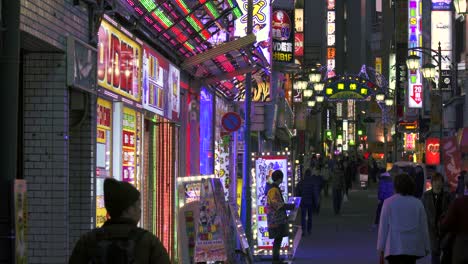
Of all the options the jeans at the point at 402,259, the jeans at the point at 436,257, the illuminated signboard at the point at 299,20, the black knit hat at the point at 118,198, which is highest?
the illuminated signboard at the point at 299,20

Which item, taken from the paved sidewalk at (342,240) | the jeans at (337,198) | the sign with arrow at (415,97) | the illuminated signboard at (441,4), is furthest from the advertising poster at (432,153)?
the sign with arrow at (415,97)

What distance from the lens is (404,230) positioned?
11.1 meters

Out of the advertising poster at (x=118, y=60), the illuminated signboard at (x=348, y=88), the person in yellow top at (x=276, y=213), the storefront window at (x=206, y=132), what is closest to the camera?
the advertising poster at (x=118, y=60)

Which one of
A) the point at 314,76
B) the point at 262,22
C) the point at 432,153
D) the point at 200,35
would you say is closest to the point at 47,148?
the point at 200,35

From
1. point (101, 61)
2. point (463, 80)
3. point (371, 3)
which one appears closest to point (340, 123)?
point (371, 3)

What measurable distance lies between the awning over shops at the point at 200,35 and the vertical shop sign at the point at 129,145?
125 cm

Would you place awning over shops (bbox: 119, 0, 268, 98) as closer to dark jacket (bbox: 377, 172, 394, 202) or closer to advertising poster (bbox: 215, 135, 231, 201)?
advertising poster (bbox: 215, 135, 231, 201)

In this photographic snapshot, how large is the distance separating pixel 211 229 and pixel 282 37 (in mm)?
24105

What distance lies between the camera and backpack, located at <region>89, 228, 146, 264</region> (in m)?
5.30

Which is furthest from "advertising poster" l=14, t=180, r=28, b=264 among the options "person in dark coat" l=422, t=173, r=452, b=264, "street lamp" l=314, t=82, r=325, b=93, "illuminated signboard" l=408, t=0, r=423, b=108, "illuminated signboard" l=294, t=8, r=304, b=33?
"illuminated signboard" l=408, t=0, r=423, b=108

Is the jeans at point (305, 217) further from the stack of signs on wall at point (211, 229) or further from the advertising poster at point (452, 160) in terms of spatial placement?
the stack of signs on wall at point (211, 229)

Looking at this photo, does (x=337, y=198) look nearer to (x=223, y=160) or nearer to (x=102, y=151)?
(x=223, y=160)

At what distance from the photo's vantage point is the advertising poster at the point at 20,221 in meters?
5.92

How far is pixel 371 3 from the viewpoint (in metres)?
191
